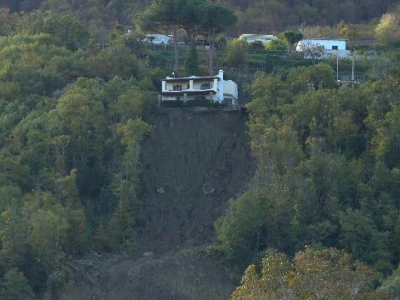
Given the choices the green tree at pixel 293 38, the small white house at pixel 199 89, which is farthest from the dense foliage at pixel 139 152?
the green tree at pixel 293 38

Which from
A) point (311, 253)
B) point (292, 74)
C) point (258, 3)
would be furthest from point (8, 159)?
point (258, 3)

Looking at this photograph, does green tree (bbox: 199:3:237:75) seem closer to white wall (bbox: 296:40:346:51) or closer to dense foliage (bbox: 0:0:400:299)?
dense foliage (bbox: 0:0:400:299)

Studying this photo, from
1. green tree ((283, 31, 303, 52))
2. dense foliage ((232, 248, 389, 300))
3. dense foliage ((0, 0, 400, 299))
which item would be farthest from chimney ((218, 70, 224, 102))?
dense foliage ((232, 248, 389, 300))

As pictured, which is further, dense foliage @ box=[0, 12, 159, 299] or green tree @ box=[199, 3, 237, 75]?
green tree @ box=[199, 3, 237, 75]

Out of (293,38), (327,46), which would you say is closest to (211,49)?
(293,38)

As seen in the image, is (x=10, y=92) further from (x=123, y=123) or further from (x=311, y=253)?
(x=311, y=253)
